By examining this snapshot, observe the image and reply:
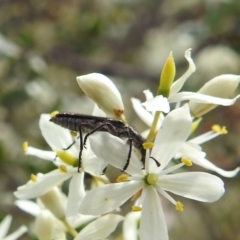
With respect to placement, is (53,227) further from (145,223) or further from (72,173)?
(145,223)

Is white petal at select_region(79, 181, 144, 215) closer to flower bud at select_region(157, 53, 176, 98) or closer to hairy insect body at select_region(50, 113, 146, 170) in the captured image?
hairy insect body at select_region(50, 113, 146, 170)

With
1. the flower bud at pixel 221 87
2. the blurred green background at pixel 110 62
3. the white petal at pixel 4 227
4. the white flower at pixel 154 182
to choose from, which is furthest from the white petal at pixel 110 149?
the blurred green background at pixel 110 62

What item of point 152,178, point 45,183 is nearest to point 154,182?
point 152,178

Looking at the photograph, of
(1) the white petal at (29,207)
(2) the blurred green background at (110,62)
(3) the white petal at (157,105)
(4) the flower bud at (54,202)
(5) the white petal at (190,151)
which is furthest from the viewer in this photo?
(2) the blurred green background at (110,62)

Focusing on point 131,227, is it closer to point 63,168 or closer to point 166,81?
point 63,168

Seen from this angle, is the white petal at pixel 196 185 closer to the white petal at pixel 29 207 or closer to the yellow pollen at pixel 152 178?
the yellow pollen at pixel 152 178

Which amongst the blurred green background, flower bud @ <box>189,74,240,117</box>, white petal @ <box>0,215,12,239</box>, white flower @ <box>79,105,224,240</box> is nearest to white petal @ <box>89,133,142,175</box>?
white flower @ <box>79,105,224,240</box>
